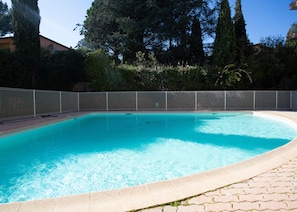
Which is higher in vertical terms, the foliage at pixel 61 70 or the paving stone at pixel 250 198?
the foliage at pixel 61 70

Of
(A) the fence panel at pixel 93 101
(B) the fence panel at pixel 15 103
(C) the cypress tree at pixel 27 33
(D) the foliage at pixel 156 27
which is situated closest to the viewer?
(B) the fence panel at pixel 15 103

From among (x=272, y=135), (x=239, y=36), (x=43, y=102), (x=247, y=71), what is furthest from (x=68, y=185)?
(x=239, y=36)

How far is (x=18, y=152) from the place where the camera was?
565 cm

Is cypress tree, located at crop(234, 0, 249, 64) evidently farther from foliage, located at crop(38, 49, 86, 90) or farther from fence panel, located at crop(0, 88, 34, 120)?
fence panel, located at crop(0, 88, 34, 120)

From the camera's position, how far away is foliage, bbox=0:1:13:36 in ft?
95.0

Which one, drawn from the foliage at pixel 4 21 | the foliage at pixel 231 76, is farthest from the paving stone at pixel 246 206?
the foliage at pixel 4 21

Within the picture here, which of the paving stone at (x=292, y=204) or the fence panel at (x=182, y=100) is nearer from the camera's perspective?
the paving stone at (x=292, y=204)

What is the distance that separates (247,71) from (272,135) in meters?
9.02

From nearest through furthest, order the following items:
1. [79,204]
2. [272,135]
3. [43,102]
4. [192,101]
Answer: [79,204]
[272,135]
[43,102]
[192,101]

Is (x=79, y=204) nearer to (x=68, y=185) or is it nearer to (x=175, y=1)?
(x=68, y=185)

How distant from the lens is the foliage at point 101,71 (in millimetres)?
14773

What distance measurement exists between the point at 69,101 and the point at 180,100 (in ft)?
22.0

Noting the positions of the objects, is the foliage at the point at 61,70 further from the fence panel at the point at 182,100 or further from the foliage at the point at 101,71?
the fence panel at the point at 182,100

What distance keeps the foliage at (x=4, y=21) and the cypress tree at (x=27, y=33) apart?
2017cm
